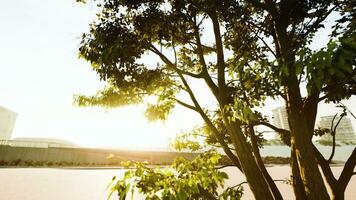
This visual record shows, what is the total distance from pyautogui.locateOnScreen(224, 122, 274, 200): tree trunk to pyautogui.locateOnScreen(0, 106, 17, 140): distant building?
136127mm

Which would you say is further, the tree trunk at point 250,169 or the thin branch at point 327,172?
the thin branch at point 327,172

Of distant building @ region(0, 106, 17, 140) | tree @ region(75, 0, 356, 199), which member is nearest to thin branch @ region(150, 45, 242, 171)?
tree @ region(75, 0, 356, 199)

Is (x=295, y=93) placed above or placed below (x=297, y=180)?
above

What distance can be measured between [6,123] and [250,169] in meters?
141

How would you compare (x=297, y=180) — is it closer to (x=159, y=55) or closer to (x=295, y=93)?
(x=295, y=93)

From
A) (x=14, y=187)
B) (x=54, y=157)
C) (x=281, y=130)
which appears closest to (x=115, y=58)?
(x=281, y=130)

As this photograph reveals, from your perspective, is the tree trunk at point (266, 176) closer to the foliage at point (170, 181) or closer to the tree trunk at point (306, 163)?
the tree trunk at point (306, 163)

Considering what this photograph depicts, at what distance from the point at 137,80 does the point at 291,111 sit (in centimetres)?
239

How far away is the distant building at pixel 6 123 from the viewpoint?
11510cm

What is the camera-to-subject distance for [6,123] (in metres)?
118

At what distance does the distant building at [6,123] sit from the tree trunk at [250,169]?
447ft

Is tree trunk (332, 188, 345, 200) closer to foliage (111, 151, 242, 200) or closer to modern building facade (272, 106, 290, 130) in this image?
modern building facade (272, 106, 290, 130)

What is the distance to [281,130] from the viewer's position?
4172 millimetres

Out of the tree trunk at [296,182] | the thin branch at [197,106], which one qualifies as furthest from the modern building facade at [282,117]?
the thin branch at [197,106]
